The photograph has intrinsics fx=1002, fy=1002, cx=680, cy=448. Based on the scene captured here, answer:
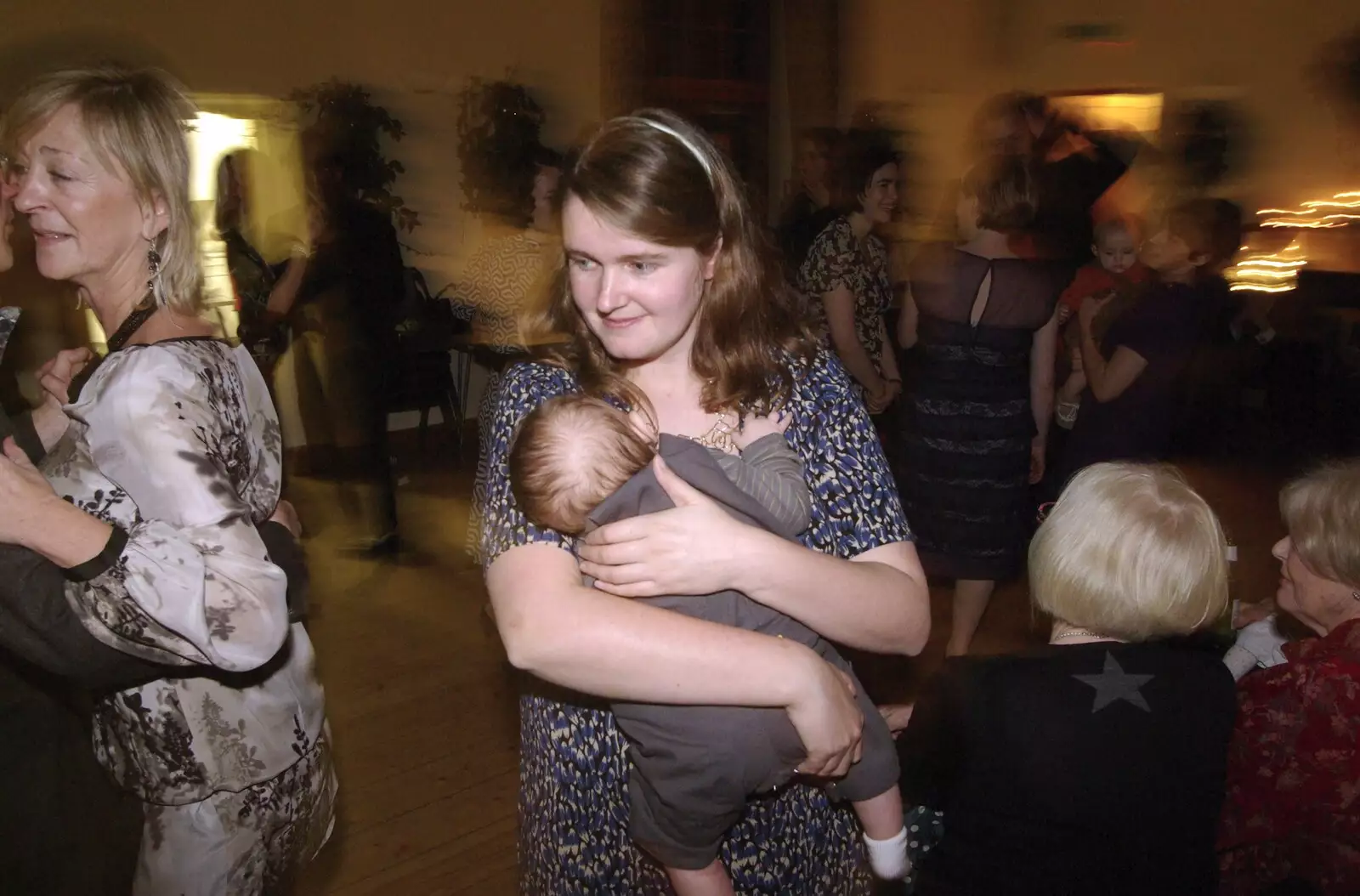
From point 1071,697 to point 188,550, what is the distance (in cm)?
125

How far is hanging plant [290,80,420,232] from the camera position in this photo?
647cm

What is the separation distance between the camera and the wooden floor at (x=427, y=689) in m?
2.85

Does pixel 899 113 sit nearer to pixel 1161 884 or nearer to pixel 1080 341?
pixel 1080 341

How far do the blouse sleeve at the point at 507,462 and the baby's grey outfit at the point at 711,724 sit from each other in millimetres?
96

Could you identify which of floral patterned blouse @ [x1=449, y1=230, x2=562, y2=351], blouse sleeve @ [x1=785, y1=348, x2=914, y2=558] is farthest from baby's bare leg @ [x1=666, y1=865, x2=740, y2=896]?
floral patterned blouse @ [x1=449, y1=230, x2=562, y2=351]

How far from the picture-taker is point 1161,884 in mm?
1479

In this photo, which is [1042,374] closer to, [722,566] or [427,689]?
[427,689]

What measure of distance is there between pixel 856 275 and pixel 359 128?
4.16 m

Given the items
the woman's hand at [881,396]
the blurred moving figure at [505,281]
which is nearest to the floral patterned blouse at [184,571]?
the blurred moving figure at [505,281]

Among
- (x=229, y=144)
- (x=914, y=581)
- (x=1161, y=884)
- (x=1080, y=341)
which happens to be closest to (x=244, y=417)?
(x=914, y=581)

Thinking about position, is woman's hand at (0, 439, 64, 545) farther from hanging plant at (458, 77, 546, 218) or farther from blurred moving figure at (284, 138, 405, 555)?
hanging plant at (458, 77, 546, 218)

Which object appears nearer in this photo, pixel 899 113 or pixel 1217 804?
pixel 1217 804

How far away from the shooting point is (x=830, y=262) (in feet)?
13.3

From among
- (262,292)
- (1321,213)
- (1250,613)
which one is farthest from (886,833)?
(1321,213)
